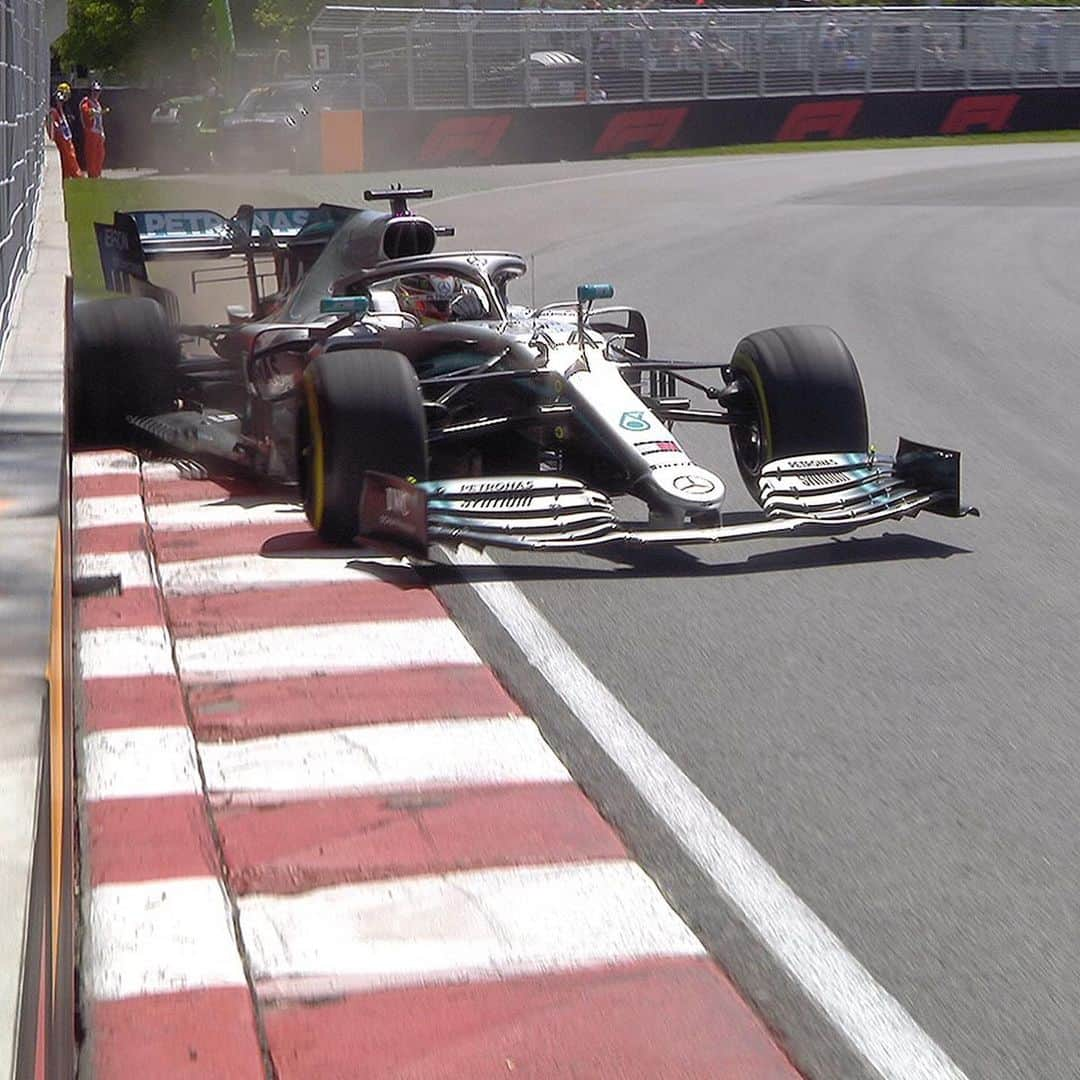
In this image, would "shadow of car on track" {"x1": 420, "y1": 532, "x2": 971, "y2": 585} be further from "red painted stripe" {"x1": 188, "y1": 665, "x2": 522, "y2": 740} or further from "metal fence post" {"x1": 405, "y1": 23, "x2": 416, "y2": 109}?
"metal fence post" {"x1": 405, "y1": 23, "x2": 416, "y2": 109}

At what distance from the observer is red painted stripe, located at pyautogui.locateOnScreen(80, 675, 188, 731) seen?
471 cm

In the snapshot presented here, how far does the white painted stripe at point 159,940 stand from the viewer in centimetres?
334

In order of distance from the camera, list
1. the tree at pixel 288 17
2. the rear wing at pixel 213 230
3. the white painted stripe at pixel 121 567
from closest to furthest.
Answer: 1. the white painted stripe at pixel 121 567
2. the rear wing at pixel 213 230
3. the tree at pixel 288 17

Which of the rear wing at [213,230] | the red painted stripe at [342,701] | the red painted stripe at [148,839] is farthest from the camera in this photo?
the rear wing at [213,230]

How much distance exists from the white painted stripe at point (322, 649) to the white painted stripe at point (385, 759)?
56 cm

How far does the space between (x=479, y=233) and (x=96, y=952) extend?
16.1m

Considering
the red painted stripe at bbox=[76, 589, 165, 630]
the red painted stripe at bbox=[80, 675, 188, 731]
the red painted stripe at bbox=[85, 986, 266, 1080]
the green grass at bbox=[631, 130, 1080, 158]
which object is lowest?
the red painted stripe at bbox=[85, 986, 266, 1080]

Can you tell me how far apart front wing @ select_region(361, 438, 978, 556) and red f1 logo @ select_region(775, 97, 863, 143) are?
28.8 m

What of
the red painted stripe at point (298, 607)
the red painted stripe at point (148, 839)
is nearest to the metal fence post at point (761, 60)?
the red painted stripe at point (298, 607)

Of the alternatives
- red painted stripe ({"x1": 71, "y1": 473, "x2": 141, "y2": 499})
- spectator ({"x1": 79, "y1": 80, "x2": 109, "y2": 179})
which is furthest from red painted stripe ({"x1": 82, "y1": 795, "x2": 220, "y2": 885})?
spectator ({"x1": 79, "y1": 80, "x2": 109, "y2": 179})

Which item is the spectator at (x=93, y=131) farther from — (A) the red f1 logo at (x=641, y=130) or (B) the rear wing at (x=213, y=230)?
(B) the rear wing at (x=213, y=230)

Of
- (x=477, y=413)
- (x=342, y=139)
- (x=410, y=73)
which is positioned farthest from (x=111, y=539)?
(x=410, y=73)

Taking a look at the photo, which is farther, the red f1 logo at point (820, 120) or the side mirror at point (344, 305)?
the red f1 logo at point (820, 120)

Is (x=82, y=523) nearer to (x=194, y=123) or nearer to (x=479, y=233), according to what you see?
(x=479, y=233)
